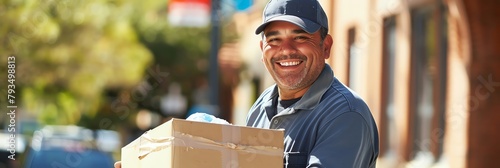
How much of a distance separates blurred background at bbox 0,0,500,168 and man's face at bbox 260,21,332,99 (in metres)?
7.94

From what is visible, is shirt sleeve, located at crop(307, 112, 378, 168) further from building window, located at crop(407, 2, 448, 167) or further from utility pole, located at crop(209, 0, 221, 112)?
utility pole, located at crop(209, 0, 221, 112)

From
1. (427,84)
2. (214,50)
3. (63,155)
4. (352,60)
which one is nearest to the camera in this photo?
(427,84)

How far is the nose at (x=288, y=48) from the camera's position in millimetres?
3857

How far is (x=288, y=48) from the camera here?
12.6 ft

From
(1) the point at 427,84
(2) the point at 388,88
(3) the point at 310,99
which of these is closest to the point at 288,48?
(3) the point at 310,99

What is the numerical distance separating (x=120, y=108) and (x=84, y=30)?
441 inches

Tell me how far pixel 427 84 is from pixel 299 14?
37.3 feet

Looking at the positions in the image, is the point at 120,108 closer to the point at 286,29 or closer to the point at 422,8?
the point at 422,8

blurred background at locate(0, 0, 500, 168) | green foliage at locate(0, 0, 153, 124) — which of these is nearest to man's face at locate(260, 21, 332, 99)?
blurred background at locate(0, 0, 500, 168)

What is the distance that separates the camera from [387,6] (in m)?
16.3

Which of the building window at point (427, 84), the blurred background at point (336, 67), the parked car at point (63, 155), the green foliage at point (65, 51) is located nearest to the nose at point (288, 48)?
the blurred background at point (336, 67)

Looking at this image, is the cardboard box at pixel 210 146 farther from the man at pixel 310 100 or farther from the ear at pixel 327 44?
the ear at pixel 327 44

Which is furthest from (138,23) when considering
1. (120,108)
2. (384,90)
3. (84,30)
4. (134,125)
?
(384,90)

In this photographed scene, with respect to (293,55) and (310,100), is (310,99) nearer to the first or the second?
(310,100)
